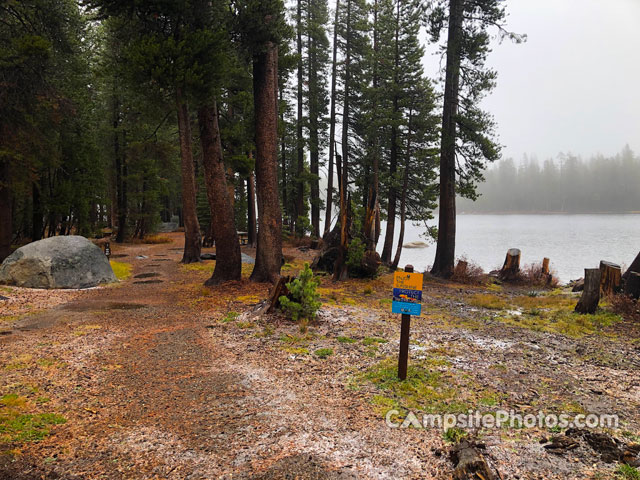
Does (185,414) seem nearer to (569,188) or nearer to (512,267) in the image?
(512,267)

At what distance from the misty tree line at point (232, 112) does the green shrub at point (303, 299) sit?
10.0ft

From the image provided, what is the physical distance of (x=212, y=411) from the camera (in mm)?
4012

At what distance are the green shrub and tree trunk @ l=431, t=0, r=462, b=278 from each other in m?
8.85

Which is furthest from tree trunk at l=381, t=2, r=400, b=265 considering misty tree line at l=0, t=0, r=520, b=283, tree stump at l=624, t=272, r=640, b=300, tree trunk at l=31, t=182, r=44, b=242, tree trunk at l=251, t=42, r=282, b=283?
tree trunk at l=31, t=182, r=44, b=242

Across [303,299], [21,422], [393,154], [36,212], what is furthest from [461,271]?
[36,212]

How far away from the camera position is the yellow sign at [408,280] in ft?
15.2

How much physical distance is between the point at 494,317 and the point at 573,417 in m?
4.70

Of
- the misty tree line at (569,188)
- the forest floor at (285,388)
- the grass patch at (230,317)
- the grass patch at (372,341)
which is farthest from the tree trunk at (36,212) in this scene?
the misty tree line at (569,188)

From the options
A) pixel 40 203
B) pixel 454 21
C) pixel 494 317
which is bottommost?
pixel 494 317

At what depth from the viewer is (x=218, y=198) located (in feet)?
33.7

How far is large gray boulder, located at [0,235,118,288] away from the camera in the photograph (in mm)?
9992

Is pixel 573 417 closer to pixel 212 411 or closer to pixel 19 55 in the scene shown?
pixel 212 411

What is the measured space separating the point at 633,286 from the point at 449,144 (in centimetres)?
771

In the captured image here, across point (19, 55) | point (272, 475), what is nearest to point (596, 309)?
point (272, 475)
